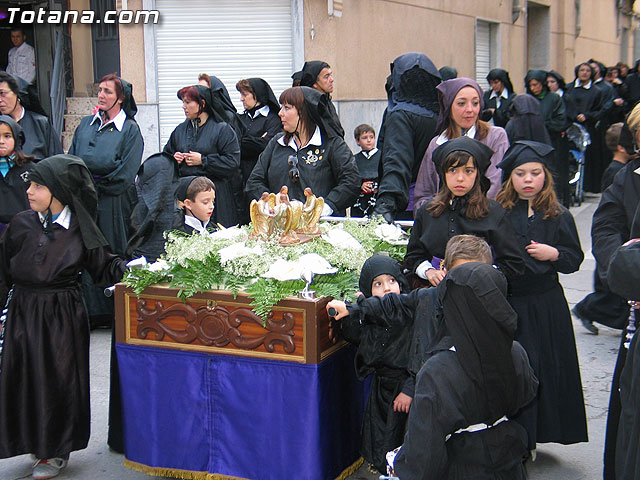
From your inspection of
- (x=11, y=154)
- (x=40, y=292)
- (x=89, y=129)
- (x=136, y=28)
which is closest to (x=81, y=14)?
(x=136, y=28)

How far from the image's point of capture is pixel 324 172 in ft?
19.4

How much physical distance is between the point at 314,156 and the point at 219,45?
773cm

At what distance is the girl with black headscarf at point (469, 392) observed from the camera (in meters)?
2.95

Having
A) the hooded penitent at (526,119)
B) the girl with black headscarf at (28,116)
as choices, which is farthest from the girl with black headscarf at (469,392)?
the hooded penitent at (526,119)

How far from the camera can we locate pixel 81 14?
13.8 metres

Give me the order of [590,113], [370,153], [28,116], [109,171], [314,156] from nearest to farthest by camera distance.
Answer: [314,156] → [109,171] → [28,116] → [370,153] → [590,113]

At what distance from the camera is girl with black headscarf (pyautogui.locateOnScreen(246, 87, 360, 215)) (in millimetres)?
5793

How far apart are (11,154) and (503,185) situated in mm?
3877

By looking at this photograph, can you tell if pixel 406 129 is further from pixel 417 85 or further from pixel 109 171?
pixel 109 171

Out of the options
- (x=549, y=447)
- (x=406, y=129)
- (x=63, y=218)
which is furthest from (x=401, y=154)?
(x=63, y=218)

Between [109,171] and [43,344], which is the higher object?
[109,171]

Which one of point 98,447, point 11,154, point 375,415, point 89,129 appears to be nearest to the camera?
point 375,415

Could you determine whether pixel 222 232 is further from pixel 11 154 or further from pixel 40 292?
pixel 11 154

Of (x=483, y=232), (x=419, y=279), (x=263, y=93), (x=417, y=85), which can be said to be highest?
(x=263, y=93)
